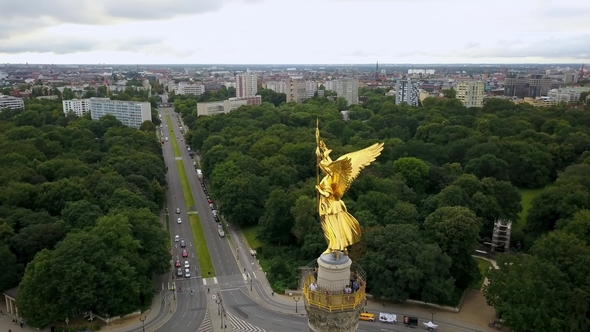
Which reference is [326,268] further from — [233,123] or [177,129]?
[177,129]

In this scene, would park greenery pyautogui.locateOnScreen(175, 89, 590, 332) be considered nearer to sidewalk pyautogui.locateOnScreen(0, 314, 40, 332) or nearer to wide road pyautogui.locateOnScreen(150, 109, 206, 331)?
wide road pyautogui.locateOnScreen(150, 109, 206, 331)

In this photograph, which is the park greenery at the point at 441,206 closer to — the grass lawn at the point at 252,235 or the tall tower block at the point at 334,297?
the grass lawn at the point at 252,235

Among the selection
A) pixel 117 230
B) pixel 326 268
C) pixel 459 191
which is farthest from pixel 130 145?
pixel 326 268

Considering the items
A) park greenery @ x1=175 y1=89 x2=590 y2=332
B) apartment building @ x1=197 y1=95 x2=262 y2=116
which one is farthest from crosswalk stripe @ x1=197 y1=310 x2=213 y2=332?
apartment building @ x1=197 y1=95 x2=262 y2=116

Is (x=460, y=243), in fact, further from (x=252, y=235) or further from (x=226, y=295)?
(x=252, y=235)

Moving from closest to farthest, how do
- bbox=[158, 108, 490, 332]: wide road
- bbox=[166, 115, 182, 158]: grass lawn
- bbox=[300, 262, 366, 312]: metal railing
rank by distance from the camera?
bbox=[300, 262, 366, 312]: metal railing, bbox=[158, 108, 490, 332]: wide road, bbox=[166, 115, 182, 158]: grass lawn

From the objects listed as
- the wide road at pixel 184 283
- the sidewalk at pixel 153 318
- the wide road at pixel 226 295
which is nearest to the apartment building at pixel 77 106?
the wide road at pixel 184 283

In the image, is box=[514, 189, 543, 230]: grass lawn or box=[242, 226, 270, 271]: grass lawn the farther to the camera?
box=[514, 189, 543, 230]: grass lawn
